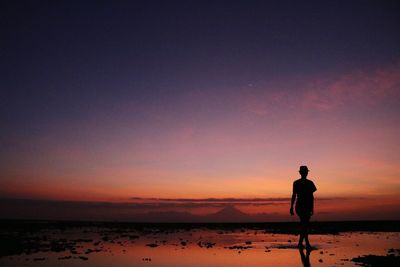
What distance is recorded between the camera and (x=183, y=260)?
1758 centimetres

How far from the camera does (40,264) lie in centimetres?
1655

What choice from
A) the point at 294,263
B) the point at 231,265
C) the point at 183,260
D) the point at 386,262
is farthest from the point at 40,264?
the point at 386,262

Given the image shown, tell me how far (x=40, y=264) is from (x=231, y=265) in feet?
27.3

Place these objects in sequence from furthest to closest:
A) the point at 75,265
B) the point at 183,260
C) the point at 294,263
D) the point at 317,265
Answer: the point at 183,260, the point at 75,265, the point at 294,263, the point at 317,265

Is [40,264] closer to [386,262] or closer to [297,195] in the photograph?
[297,195]

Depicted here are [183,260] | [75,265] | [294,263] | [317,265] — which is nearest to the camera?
[317,265]

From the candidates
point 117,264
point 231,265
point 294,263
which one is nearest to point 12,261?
point 117,264

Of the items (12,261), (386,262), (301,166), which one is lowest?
(12,261)

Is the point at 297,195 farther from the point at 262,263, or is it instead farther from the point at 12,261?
the point at 12,261

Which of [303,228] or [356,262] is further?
[303,228]

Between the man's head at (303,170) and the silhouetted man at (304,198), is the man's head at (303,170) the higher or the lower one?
the higher one

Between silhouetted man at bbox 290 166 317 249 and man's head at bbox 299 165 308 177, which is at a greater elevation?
man's head at bbox 299 165 308 177

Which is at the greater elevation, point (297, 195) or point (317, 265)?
point (297, 195)

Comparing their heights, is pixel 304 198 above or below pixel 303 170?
below
